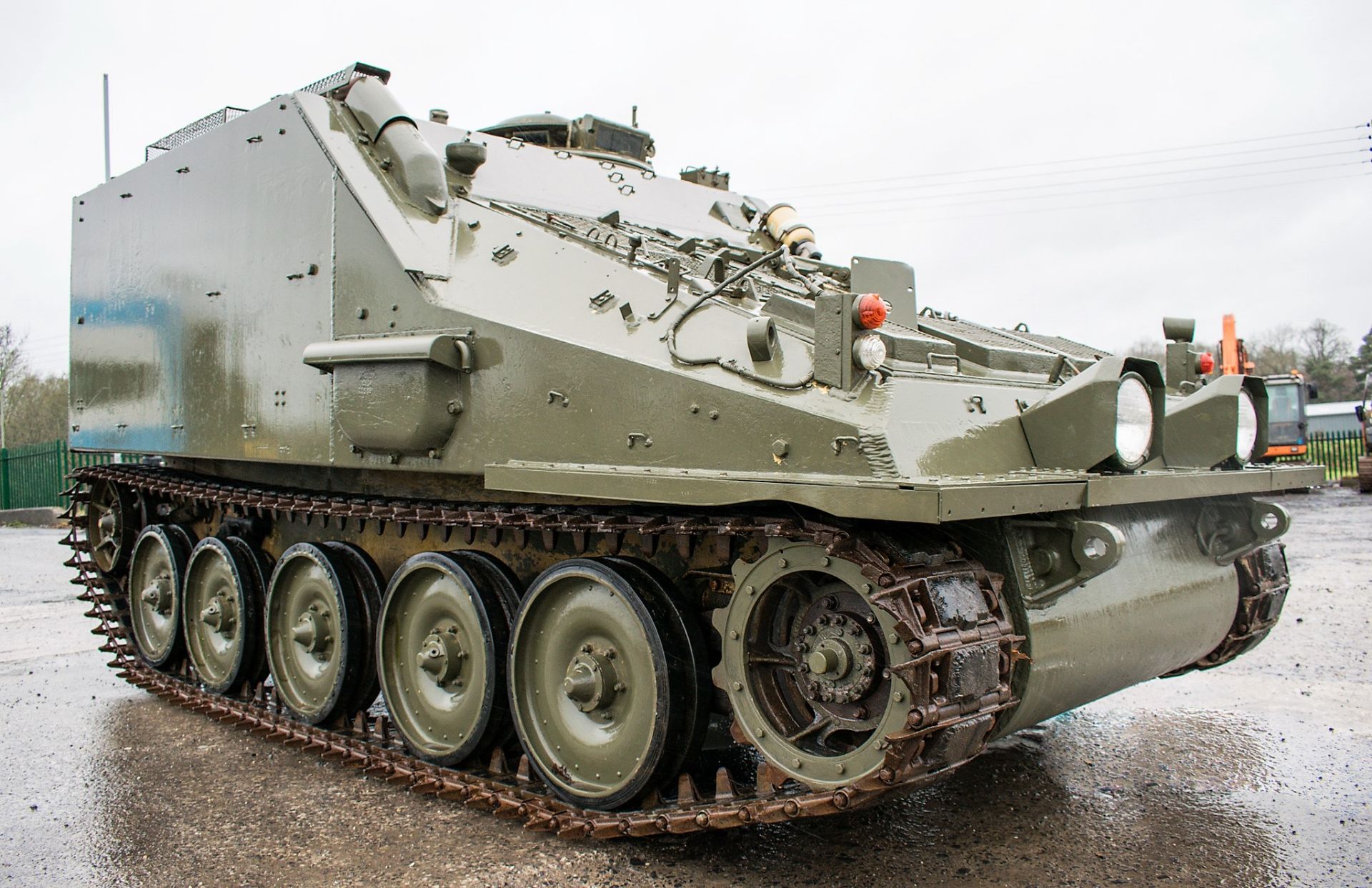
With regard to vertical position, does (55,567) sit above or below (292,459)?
below

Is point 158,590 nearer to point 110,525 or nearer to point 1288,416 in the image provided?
point 110,525

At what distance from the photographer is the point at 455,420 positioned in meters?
5.06

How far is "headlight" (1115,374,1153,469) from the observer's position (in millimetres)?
4180

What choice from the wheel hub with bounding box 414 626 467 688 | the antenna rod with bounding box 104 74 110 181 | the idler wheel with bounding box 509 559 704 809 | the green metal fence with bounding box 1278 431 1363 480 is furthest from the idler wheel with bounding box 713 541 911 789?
the green metal fence with bounding box 1278 431 1363 480

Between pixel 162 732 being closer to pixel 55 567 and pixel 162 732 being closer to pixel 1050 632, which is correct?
pixel 1050 632

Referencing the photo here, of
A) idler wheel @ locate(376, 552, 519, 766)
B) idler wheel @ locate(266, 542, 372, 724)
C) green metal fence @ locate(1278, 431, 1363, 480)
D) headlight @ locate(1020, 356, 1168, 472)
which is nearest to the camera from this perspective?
headlight @ locate(1020, 356, 1168, 472)

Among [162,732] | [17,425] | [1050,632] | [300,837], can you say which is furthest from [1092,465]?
[17,425]

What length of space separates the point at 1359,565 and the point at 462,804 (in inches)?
445

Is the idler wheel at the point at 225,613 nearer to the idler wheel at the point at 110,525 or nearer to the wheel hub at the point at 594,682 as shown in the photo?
the idler wheel at the point at 110,525

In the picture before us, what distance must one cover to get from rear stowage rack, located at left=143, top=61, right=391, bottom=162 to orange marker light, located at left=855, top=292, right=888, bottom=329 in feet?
12.4

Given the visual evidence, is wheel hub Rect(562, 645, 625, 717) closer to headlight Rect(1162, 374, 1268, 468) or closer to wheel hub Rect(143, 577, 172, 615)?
headlight Rect(1162, 374, 1268, 468)

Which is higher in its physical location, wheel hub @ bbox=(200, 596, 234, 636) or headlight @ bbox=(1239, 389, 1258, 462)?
headlight @ bbox=(1239, 389, 1258, 462)

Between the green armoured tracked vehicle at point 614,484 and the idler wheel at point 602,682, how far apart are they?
0.06ft

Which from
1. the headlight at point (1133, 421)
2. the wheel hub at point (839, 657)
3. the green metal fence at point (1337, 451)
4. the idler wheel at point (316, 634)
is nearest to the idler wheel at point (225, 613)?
the idler wheel at point (316, 634)
